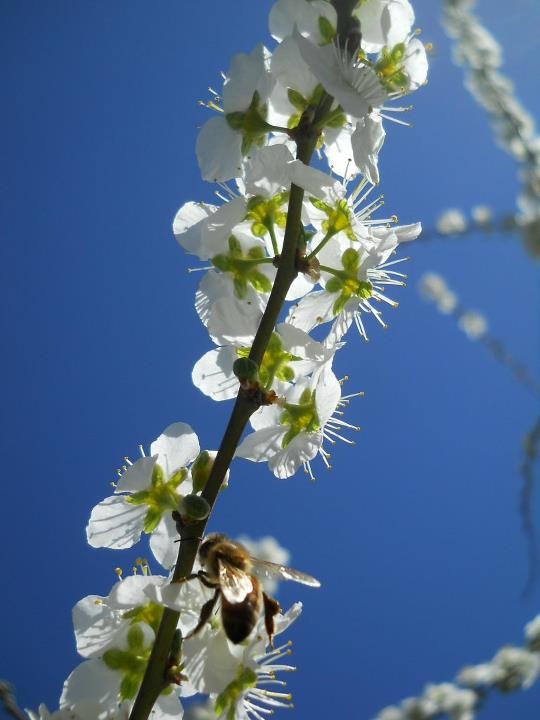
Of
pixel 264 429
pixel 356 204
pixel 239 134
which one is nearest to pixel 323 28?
pixel 239 134

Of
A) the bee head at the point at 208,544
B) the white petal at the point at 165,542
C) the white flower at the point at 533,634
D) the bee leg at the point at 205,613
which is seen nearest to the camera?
the bee leg at the point at 205,613

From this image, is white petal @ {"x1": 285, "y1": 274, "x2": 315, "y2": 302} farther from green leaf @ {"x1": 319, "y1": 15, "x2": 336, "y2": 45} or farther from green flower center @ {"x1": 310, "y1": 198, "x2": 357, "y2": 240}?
green leaf @ {"x1": 319, "y1": 15, "x2": 336, "y2": 45}

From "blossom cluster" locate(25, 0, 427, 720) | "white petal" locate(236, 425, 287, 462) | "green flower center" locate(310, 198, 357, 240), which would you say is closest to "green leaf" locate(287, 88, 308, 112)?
"blossom cluster" locate(25, 0, 427, 720)

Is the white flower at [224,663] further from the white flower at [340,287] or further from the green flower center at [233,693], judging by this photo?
the white flower at [340,287]

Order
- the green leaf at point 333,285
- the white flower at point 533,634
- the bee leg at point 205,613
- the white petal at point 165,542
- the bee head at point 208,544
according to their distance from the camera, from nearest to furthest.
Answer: the bee leg at point 205,613, the bee head at point 208,544, the white petal at point 165,542, the green leaf at point 333,285, the white flower at point 533,634

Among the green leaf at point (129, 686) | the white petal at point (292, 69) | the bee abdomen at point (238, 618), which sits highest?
the white petal at point (292, 69)

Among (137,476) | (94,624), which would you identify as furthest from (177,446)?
(94,624)

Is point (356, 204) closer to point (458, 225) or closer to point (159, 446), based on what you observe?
point (159, 446)

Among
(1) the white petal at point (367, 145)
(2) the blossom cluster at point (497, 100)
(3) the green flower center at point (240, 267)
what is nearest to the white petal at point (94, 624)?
(3) the green flower center at point (240, 267)
